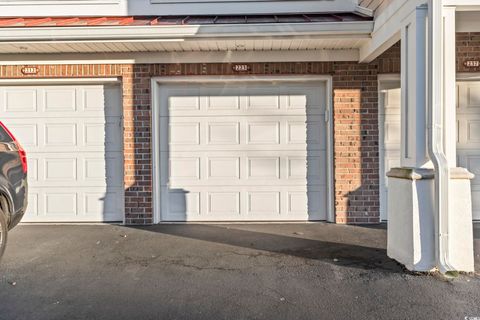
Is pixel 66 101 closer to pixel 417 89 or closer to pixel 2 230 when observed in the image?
pixel 2 230

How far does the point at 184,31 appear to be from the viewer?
536cm

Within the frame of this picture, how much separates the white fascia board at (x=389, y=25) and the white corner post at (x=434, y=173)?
10.3 inches

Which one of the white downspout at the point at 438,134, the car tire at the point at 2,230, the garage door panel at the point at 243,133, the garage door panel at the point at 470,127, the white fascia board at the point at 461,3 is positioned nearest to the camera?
the white downspout at the point at 438,134

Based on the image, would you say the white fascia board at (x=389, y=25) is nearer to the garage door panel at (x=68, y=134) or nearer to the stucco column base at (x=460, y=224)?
the stucco column base at (x=460, y=224)

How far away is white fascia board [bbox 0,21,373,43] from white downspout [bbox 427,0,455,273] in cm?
152

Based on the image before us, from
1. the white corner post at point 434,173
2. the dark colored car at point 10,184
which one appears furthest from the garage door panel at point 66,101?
the white corner post at point 434,173

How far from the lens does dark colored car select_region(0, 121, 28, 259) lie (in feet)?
13.7

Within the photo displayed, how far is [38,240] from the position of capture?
17.7 feet

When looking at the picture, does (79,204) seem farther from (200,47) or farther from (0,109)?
(200,47)

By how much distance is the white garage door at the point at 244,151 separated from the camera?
635 centimetres

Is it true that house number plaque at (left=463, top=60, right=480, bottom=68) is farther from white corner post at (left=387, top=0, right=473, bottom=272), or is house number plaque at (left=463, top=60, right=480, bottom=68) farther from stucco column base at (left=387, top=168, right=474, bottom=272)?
stucco column base at (left=387, top=168, right=474, bottom=272)

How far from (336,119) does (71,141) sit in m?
4.58

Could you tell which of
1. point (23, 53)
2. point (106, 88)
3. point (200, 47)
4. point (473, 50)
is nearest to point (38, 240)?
point (106, 88)

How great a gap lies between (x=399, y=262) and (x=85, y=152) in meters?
5.19
